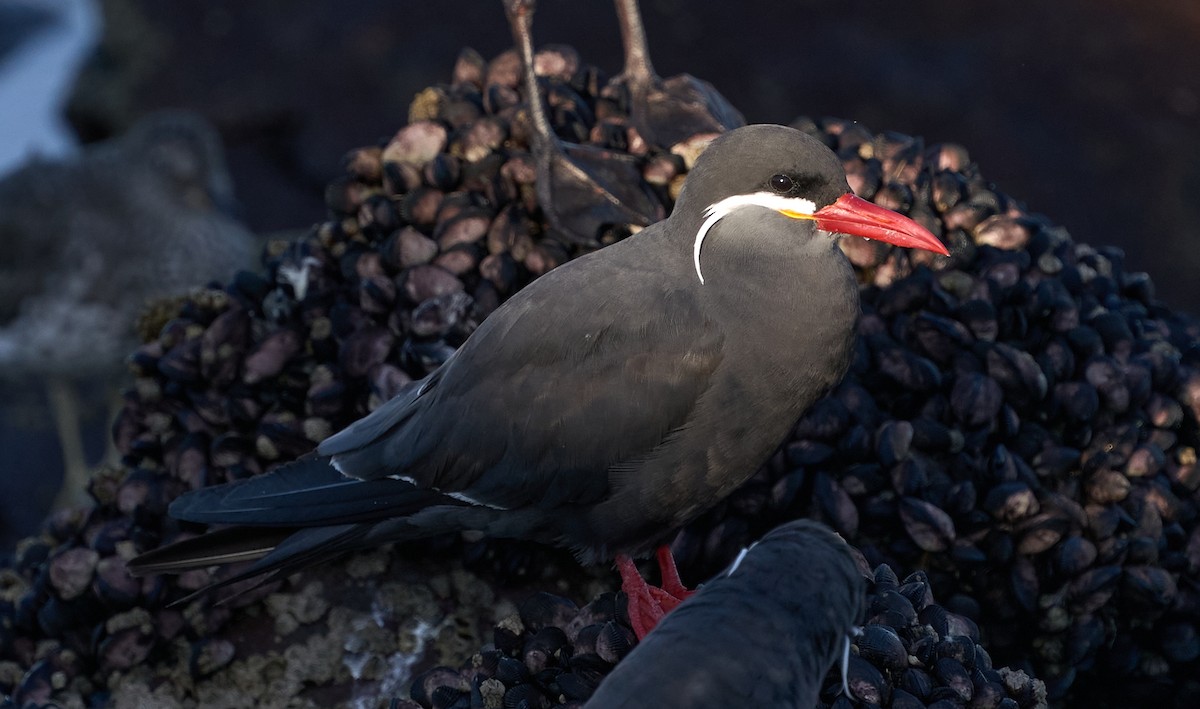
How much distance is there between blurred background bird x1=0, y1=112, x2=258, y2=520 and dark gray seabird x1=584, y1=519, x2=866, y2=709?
13.4 ft

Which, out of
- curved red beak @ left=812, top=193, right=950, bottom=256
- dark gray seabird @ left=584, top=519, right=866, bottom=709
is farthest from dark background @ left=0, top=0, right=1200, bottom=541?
dark gray seabird @ left=584, top=519, right=866, bottom=709

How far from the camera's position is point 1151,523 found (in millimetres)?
3010

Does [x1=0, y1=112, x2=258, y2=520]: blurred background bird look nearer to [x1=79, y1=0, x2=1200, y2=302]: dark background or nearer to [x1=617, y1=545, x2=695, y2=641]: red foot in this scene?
[x1=79, y1=0, x2=1200, y2=302]: dark background

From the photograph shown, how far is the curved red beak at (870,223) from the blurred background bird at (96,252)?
369cm

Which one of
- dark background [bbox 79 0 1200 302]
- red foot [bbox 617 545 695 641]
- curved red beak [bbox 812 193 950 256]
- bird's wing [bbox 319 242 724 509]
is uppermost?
curved red beak [bbox 812 193 950 256]

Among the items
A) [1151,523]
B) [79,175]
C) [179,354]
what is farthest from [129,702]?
[79,175]

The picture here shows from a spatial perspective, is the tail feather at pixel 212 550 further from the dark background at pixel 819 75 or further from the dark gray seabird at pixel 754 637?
the dark background at pixel 819 75

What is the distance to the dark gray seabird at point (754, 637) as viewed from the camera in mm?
1844

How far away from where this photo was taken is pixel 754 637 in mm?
1907

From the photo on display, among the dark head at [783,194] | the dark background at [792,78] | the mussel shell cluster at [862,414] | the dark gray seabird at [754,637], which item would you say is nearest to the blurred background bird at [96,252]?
the dark background at [792,78]

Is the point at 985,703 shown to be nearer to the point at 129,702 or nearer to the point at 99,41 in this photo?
the point at 129,702

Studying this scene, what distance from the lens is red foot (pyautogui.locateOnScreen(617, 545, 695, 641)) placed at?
8.45 feet

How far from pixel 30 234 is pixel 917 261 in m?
4.04

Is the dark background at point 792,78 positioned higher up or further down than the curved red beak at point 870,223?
further down
